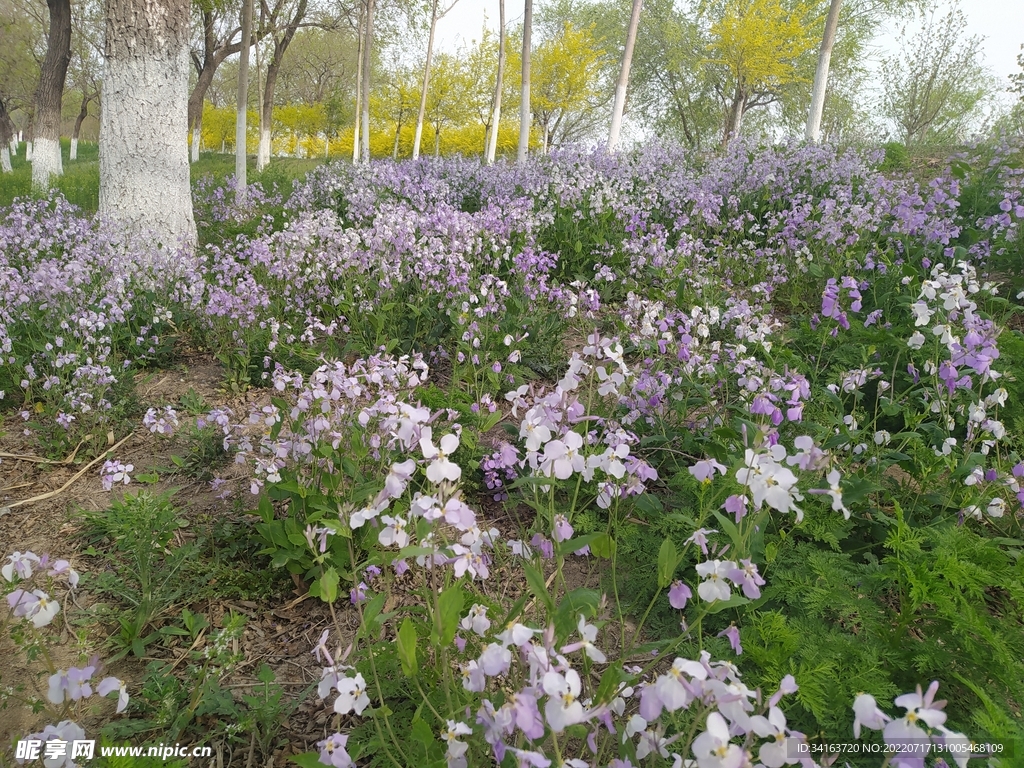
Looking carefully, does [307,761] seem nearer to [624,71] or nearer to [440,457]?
[440,457]

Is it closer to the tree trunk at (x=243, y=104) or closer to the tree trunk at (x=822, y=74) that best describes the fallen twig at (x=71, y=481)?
the tree trunk at (x=243, y=104)

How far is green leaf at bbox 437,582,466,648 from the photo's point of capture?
3.74 ft

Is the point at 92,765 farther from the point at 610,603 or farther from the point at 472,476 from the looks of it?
the point at 472,476

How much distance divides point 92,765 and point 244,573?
972 mm

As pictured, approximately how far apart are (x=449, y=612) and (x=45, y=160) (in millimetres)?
13571

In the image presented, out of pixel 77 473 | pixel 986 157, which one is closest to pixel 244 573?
pixel 77 473

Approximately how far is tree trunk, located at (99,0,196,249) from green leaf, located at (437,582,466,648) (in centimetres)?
498

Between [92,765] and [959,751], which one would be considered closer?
[959,751]

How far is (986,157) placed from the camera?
7.74 metres

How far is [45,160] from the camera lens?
10.9m

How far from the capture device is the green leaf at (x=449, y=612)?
1.14 meters

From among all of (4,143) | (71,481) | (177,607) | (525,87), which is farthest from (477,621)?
(4,143)

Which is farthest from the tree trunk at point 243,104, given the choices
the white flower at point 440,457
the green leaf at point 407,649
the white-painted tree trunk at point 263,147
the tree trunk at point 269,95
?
the green leaf at point 407,649

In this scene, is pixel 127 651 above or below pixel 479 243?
below
